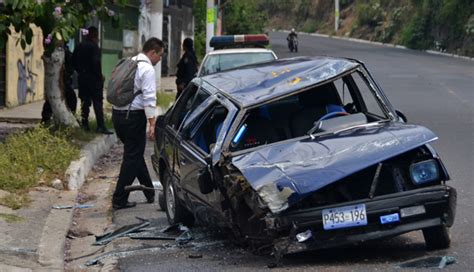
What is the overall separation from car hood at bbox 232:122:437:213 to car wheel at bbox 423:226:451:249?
73 centimetres

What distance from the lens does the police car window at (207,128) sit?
838cm

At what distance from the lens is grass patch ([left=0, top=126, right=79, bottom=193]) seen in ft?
34.6

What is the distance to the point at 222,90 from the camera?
838 centimetres

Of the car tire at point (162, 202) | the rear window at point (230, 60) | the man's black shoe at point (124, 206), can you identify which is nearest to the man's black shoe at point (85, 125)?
the rear window at point (230, 60)

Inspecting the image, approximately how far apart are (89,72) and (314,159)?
343 inches

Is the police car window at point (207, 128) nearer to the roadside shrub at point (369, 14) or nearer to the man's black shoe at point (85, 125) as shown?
the man's black shoe at point (85, 125)

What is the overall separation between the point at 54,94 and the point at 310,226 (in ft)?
27.5

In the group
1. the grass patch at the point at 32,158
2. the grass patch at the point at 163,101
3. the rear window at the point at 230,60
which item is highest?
the rear window at the point at 230,60

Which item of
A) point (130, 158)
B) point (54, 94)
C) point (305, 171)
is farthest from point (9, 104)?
point (305, 171)

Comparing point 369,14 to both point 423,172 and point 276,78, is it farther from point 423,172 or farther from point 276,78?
point 423,172

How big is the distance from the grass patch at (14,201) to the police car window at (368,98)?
3774mm

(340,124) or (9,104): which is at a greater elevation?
(340,124)

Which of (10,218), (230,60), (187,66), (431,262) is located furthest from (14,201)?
(230,60)

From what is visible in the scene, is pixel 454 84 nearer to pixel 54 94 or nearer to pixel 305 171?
pixel 54 94
